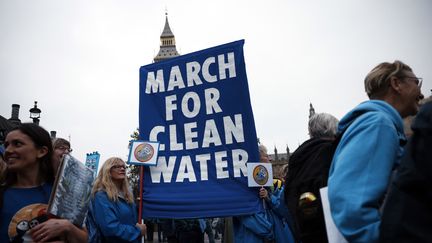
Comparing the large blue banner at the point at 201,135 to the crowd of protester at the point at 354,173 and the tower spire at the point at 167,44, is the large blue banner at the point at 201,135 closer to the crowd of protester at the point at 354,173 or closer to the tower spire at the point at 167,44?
the crowd of protester at the point at 354,173

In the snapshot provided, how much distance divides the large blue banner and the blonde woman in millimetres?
475

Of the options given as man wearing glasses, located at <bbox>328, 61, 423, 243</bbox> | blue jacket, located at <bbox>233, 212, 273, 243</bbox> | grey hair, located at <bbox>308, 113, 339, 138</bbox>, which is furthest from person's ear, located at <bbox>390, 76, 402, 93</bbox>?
blue jacket, located at <bbox>233, 212, 273, 243</bbox>

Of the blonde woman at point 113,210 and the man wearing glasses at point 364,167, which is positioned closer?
the man wearing glasses at point 364,167

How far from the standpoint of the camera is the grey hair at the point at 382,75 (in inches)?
78.0

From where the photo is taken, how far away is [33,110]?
1187 cm

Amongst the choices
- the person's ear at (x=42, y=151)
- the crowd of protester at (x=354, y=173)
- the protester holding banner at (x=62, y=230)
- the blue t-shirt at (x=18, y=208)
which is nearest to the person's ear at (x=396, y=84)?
the crowd of protester at (x=354, y=173)

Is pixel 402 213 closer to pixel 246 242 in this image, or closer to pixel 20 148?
pixel 20 148

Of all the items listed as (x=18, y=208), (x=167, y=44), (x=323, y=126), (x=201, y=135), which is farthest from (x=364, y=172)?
(x=167, y=44)

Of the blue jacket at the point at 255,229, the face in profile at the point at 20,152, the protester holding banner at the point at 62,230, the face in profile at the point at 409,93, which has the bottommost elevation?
the blue jacket at the point at 255,229

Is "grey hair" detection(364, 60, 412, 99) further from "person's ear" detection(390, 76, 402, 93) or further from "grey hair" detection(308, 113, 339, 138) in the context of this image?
"grey hair" detection(308, 113, 339, 138)

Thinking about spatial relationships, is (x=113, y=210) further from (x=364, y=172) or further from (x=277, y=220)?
(x=364, y=172)

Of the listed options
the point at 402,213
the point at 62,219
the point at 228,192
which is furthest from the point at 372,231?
the point at 228,192

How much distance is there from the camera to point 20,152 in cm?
222

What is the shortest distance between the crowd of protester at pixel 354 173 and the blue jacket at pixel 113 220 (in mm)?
1476
